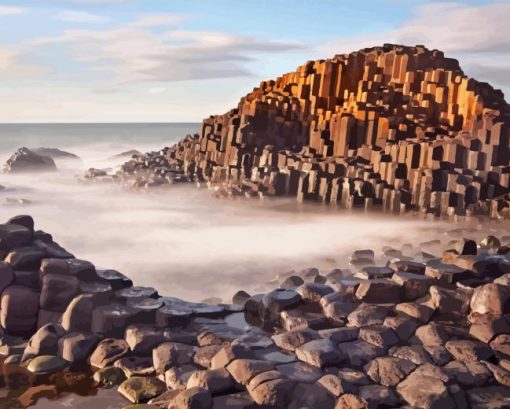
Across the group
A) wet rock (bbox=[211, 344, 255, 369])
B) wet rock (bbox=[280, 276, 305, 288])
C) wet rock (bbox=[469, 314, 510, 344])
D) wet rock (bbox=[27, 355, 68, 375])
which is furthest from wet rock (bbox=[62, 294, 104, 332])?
wet rock (bbox=[469, 314, 510, 344])

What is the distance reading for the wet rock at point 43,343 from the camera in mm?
9102

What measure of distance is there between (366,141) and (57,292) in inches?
797

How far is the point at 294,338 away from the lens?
8570 mm

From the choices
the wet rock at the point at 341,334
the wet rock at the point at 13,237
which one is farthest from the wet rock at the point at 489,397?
the wet rock at the point at 13,237

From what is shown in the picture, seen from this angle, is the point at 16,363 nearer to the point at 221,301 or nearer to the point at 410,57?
the point at 221,301

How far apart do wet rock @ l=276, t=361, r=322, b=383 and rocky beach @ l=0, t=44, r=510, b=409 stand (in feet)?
0.10

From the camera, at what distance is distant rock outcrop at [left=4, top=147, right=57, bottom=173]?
44.8 meters

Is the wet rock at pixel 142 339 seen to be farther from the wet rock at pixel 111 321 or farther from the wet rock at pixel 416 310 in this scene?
the wet rock at pixel 416 310

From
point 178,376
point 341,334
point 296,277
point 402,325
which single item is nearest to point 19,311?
point 178,376

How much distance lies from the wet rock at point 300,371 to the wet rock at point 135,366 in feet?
6.47

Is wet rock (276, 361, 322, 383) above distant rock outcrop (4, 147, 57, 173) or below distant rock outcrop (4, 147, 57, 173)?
below

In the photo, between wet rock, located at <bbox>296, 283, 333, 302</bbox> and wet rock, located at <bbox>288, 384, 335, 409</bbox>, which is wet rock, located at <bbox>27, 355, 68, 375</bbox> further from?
wet rock, located at <bbox>296, 283, 333, 302</bbox>

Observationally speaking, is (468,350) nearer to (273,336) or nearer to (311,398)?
(311,398)

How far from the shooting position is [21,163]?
1789 inches
